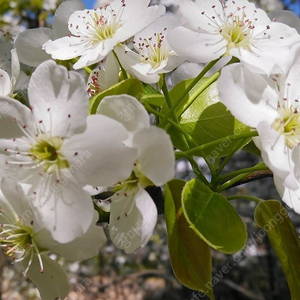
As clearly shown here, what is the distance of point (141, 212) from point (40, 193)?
196mm

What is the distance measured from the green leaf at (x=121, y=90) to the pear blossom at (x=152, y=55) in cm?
9

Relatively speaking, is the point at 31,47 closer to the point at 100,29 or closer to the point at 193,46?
the point at 100,29

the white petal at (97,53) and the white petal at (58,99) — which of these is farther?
the white petal at (97,53)

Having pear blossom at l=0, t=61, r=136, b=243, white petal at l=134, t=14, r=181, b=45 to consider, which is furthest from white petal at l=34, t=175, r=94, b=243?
white petal at l=134, t=14, r=181, b=45

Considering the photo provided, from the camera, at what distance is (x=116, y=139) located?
805 mm

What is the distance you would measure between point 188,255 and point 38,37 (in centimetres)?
73

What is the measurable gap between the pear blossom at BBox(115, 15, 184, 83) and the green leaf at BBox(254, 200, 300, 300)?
39 cm

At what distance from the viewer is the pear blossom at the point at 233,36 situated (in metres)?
0.96

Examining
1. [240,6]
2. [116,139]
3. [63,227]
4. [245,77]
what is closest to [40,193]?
[63,227]

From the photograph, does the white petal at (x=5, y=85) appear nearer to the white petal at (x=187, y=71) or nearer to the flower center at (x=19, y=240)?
the flower center at (x=19, y=240)

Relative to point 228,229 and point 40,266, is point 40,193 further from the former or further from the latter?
point 228,229

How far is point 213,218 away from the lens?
0.92 metres

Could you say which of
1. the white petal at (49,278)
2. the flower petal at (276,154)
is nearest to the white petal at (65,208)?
the white petal at (49,278)

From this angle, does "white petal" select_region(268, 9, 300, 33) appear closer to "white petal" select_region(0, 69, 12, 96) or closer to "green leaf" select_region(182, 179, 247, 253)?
"green leaf" select_region(182, 179, 247, 253)
